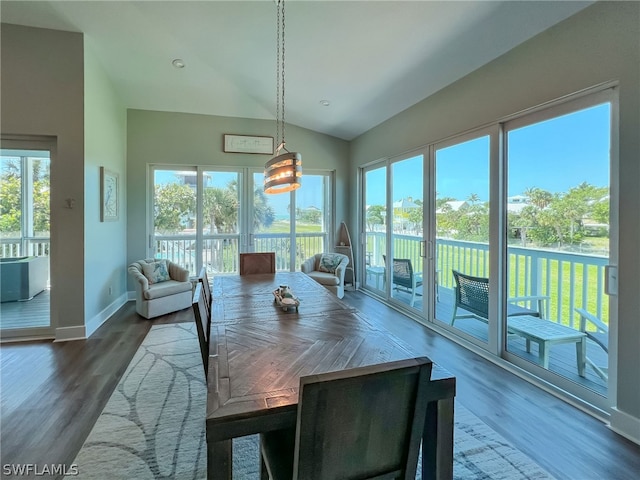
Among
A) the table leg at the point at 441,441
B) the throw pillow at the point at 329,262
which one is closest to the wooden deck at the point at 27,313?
the throw pillow at the point at 329,262

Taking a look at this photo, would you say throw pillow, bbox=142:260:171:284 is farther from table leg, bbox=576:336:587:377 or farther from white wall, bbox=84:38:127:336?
table leg, bbox=576:336:587:377

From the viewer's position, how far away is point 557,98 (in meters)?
2.43

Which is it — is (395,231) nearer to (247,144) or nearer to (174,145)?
(247,144)

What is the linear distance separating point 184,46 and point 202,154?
1.95 meters

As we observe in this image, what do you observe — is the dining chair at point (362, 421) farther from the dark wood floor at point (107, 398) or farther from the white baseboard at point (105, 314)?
the white baseboard at point (105, 314)

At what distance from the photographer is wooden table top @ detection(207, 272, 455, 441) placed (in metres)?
1.11

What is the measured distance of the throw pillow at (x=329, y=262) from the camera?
5402mm

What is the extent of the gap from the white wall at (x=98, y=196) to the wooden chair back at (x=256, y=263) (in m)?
1.78

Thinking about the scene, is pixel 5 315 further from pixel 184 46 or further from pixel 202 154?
pixel 184 46

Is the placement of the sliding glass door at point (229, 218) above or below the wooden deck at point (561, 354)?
above

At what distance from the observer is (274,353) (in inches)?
62.0

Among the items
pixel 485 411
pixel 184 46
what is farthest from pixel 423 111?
pixel 485 411

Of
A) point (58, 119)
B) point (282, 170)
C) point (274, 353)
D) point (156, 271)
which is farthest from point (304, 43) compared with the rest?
point (156, 271)

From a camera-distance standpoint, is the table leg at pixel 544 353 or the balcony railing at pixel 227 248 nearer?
the table leg at pixel 544 353
